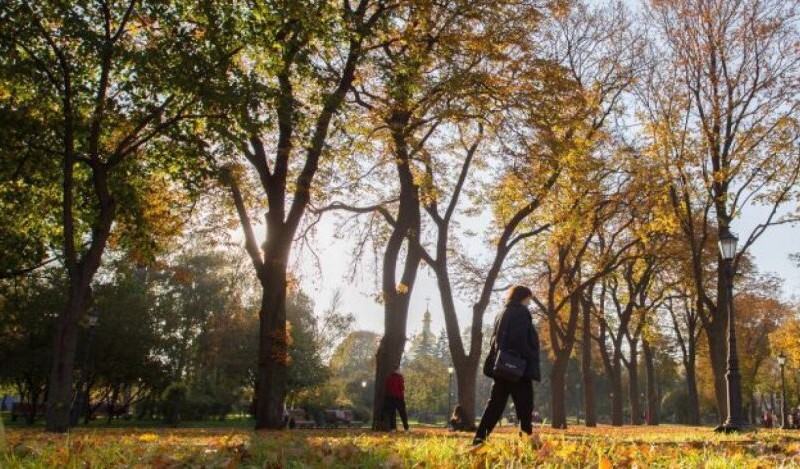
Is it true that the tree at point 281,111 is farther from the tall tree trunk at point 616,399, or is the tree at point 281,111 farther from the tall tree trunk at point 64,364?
the tall tree trunk at point 616,399

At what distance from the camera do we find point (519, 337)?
292 inches

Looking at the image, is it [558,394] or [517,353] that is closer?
[517,353]

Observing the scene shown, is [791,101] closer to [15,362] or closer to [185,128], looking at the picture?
[185,128]

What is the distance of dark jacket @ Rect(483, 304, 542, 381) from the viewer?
739 centimetres

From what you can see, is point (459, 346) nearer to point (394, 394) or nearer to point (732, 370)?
point (394, 394)

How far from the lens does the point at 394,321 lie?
746 inches

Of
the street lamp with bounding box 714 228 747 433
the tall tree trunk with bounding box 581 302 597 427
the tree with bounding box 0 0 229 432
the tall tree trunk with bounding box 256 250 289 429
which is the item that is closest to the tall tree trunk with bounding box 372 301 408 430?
the tall tree trunk with bounding box 256 250 289 429

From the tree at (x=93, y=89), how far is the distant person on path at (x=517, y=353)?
340 inches

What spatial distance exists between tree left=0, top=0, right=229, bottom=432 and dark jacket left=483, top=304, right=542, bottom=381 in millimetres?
8676

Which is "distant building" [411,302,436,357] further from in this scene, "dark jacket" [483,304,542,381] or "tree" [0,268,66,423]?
"dark jacket" [483,304,542,381]

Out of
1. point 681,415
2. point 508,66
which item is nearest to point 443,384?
point 681,415

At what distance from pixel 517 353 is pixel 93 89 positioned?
41.5 feet

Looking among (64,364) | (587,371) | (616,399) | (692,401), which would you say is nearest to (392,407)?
(64,364)

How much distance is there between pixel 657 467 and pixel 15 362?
1401 inches
